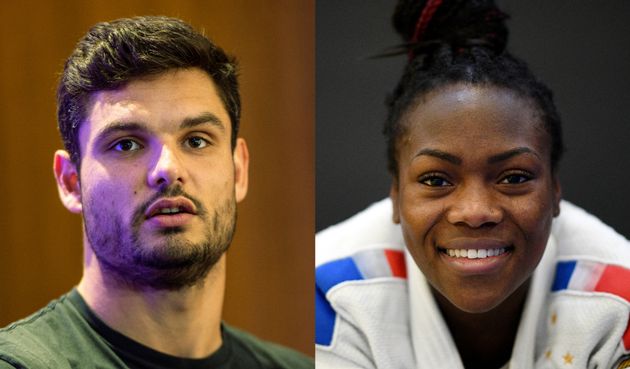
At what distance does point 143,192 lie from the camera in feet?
6.13

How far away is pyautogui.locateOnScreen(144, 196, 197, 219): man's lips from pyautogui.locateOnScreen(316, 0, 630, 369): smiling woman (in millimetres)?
433

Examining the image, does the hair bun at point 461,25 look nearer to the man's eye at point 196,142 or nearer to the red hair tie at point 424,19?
the red hair tie at point 424,19

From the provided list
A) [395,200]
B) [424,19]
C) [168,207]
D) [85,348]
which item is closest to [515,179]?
[395,200]

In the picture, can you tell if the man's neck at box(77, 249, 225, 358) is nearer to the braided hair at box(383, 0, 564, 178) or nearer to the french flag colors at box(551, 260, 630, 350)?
the braided hair at box(383, 0, 564, 178)

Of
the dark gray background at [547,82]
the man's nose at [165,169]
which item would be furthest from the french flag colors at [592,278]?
the man's nose at [165,169]

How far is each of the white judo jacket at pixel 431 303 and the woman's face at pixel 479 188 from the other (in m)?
0.07

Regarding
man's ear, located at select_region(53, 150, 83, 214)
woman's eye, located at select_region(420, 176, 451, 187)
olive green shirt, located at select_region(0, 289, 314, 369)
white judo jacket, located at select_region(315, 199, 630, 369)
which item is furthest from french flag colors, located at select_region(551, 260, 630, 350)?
man's ear, located at select_region(53, 150, 83, 214)

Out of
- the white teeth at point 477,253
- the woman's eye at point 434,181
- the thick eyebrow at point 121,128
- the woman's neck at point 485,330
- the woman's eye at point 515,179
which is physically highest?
the thick eyebrow at point 121,128

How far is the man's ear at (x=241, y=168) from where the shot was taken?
2.01 m

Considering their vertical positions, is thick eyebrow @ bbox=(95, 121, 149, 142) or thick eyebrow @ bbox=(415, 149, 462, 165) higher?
thick eyebrow @ bbox=(95, 121, 149, 142)

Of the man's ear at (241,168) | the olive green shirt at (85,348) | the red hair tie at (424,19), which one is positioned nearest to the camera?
the olive green shirt at (85,348)

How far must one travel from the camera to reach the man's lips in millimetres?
1862

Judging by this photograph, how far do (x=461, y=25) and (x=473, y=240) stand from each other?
0.51m

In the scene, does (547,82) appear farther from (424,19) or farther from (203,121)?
(203,121)
